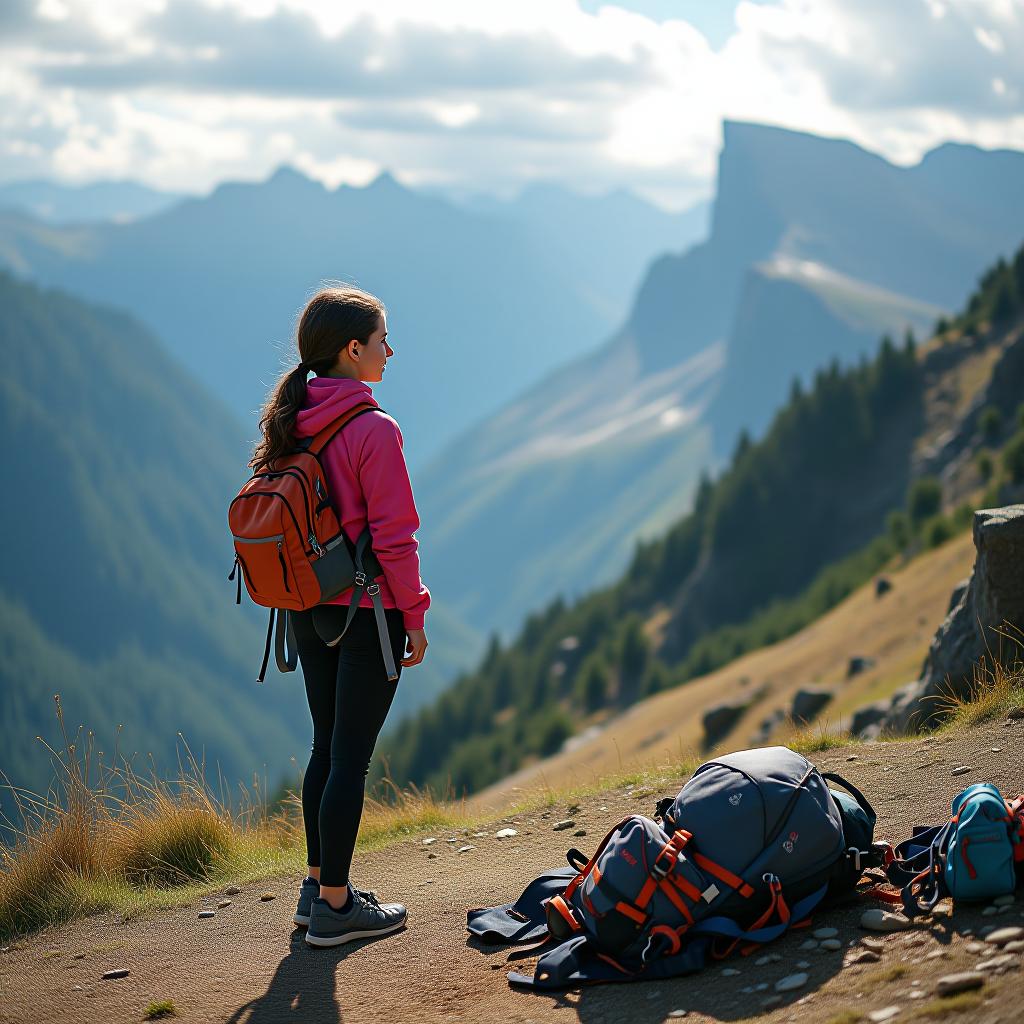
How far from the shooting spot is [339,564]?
17.7ft

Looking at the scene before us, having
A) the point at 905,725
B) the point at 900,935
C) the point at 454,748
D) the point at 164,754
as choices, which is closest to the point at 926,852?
the point at 900,935

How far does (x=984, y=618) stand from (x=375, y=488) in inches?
247

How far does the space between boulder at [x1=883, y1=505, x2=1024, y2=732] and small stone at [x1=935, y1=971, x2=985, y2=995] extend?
17.3 ft

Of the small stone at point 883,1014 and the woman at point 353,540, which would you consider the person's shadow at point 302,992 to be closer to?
the woman at point 353,540

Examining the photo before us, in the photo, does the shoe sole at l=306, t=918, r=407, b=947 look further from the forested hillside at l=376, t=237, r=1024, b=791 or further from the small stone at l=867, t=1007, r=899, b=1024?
the forested hillside at l=376, t=237, r=1024, b=791

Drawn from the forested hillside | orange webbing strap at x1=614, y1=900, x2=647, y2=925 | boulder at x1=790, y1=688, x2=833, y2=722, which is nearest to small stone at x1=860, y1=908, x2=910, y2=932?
orange webbing strap at x1=614, y1=900, x2=647, y2=925

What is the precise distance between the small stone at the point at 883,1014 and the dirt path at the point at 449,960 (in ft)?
0.14

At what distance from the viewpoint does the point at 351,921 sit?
6.02 meters

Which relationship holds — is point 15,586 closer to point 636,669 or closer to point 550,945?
point 636,669

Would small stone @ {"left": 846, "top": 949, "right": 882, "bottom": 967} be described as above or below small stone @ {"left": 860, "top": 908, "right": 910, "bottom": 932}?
below

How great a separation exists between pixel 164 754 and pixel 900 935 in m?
165

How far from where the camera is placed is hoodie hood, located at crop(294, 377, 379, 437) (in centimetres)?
551

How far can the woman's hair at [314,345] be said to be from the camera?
5562mm

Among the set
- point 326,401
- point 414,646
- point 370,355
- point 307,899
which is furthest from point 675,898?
point 370,355
